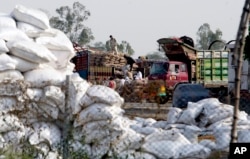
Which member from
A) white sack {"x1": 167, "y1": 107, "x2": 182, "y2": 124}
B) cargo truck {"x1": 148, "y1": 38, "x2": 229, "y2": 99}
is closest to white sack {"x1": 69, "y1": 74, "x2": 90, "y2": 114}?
white sack {"x1": 167, "y1": 107, "x2": 182, "y2": 124}

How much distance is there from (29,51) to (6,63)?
0.31 meters

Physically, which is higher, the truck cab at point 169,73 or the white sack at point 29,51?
the white sack at point 29,51

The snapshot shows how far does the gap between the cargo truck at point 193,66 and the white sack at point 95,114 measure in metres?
15.0

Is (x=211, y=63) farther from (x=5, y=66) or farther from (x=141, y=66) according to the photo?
(x=5, y=66)

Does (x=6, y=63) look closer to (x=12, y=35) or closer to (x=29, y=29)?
(x=12, y=35)

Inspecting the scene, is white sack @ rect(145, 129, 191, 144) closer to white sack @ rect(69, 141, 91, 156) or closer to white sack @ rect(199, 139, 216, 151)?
white sack @ rect(199, 139, 216, 151)

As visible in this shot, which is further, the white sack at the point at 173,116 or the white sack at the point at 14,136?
the white sack at the point at 173,116

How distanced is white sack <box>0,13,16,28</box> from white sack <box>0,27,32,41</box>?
0.35 feet

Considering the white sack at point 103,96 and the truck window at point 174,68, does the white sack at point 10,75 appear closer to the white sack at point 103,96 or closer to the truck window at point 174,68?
the white sack at point 103,96

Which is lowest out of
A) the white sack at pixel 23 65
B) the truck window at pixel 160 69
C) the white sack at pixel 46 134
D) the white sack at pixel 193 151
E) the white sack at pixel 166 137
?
the white sack at pixel 193 151

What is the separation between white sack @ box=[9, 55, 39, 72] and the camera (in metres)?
6.95

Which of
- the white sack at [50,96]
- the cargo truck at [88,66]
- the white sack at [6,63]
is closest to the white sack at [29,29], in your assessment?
the white sack at [6,63]

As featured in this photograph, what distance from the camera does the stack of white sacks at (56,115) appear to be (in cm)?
626

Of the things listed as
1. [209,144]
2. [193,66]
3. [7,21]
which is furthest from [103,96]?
[193,66]
